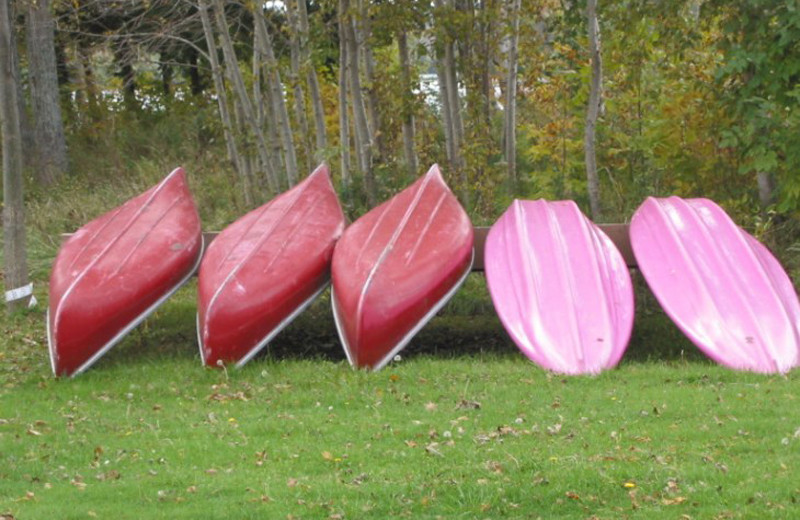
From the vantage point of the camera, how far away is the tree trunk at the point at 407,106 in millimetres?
14047

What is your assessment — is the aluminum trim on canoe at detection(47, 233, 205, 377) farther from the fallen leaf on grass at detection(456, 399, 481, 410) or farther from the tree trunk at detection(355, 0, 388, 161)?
the tree trunk at detection(355, 0, 388, 161)

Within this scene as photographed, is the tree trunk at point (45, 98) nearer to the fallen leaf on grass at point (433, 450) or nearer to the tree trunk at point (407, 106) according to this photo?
the tree trunk at point (407, 106)

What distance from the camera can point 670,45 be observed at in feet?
42.5

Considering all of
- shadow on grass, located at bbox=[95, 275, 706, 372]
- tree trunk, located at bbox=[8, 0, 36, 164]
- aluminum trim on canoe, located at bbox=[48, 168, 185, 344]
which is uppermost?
aluminum trim on canoe, located at bbox=[48, 168, 185, 344]

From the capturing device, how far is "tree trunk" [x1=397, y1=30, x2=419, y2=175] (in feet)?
46.1

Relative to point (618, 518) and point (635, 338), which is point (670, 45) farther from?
point (618, 518)

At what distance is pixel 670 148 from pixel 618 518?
8.16 meters

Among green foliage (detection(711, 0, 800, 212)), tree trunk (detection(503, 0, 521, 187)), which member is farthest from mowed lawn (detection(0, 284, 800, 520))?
tree trunk (detection(503, 0, 521, 187))

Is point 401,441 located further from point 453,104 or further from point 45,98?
point 45,98

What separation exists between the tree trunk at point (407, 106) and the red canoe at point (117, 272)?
12.2ft

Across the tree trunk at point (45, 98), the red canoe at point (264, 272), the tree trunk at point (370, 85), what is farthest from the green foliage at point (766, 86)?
the tree trunk at point (45, 98)

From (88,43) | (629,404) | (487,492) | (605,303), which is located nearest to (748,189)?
(605,303)

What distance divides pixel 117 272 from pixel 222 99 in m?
7.45

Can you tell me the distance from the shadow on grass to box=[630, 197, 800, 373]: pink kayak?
15.8 inches
